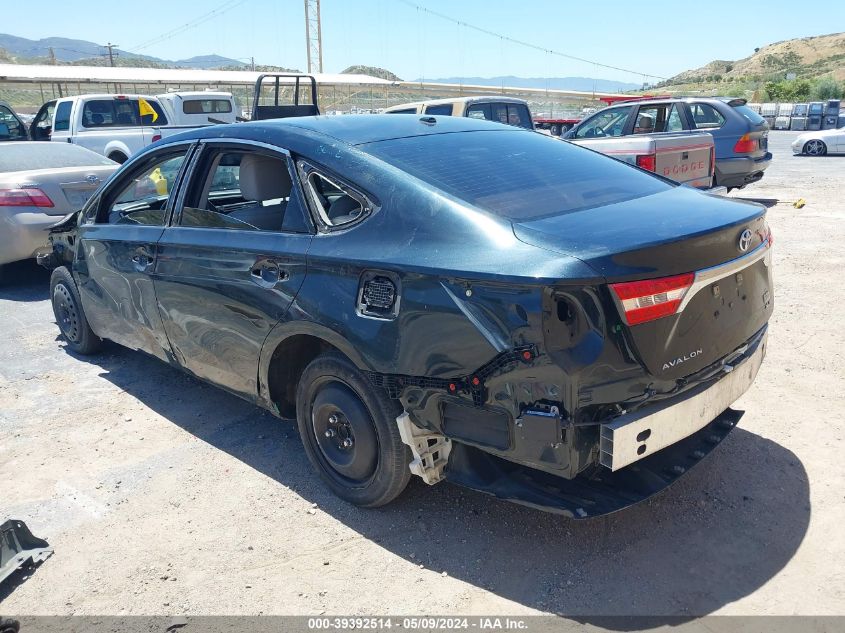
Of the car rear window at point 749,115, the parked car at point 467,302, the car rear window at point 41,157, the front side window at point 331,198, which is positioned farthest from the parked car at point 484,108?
the front side window at point 331,198

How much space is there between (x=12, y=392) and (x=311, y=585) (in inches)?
131

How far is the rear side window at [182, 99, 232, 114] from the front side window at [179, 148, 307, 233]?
534 inches

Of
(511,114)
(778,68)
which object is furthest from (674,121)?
(778,68)

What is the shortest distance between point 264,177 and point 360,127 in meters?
0.63

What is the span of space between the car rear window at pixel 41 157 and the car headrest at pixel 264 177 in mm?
5103

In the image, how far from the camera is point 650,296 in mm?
2566

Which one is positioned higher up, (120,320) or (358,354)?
(358,354)

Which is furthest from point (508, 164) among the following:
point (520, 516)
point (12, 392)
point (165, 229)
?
point (12, 392)

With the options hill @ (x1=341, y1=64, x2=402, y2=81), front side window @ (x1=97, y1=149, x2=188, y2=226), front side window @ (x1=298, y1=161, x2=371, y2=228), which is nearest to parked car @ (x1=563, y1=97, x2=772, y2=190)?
front side window @ (x1=97, y1=149, x2=188, y2=226)

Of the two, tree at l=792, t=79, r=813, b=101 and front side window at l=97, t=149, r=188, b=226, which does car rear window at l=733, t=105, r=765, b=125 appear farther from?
tree at l=792, t=79, r=813, b=101

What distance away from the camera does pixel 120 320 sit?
482cm

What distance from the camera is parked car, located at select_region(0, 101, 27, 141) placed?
13.0 metres

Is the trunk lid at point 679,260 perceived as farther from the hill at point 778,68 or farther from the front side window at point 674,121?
the hill at point 778,68

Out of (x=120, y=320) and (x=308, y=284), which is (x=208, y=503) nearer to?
(x=308, y=284)
